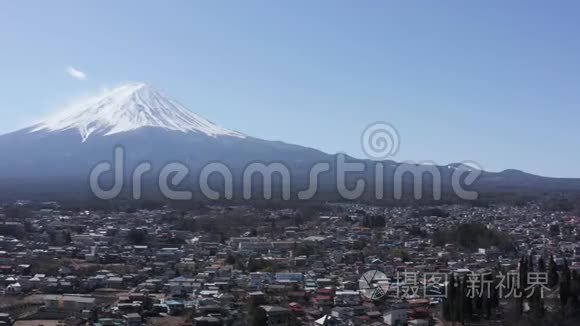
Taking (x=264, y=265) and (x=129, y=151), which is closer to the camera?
(x=264, y=265)

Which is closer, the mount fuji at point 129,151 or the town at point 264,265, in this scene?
the town at point 264,265

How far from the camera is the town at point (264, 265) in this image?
8.77 meters

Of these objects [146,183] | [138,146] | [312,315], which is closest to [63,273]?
[312,315]

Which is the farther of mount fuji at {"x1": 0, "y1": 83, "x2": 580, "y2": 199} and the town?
mount fuji at {"x1": 0, "y1": 83, "x2": 580, "y2": 199}

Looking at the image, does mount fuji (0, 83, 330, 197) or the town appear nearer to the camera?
the town

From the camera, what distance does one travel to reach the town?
8.77 meters

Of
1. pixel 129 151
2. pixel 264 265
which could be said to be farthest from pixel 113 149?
pixel 264 265

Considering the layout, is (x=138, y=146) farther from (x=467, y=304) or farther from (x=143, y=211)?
(x=467, y=304)

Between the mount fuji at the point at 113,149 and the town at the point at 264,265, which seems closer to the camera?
the town at the point at 264,265

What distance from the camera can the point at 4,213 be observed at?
19.0 meters

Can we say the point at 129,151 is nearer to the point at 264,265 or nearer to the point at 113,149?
the point at 113,149

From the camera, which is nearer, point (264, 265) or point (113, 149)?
point (264, 265)

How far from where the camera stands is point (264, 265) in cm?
1232

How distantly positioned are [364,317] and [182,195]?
57.1 ft
